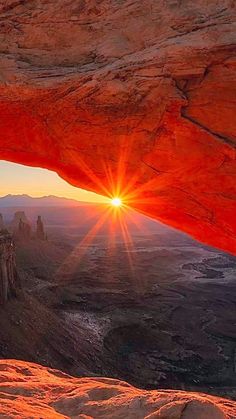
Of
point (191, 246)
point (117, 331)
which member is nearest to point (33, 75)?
point (117, 331)

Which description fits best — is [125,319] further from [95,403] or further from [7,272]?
[95,403]

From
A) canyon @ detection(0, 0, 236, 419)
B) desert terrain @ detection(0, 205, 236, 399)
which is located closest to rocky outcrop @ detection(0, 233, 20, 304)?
desert terrain @ detection(0, 205, 236, 399)

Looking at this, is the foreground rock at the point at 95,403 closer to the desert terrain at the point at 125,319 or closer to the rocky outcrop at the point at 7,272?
the desert terrain at the point at 125,319

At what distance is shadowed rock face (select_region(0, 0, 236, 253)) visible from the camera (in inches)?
428

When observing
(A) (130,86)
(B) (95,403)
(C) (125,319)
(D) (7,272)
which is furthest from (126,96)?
(C) (125,319)

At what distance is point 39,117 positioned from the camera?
42.4 feet

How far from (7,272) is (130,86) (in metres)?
28.1

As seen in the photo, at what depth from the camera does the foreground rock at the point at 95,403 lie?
17.5 feet

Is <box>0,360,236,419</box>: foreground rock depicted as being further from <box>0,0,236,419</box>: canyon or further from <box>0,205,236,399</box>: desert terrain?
<box>0,205,236,399</box>: desert terrain

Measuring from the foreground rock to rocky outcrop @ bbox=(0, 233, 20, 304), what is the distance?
90.4 feet

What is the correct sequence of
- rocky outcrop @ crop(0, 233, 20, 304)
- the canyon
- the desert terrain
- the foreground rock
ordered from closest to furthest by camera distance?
1. the foreground rock
2. the canyon
3. the desert terrain
4. rocky outcrop @ crop(0, 233, 20, 304)

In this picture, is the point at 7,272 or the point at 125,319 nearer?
the point at 7,272

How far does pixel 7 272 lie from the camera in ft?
116

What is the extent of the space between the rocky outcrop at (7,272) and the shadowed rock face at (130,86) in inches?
924
